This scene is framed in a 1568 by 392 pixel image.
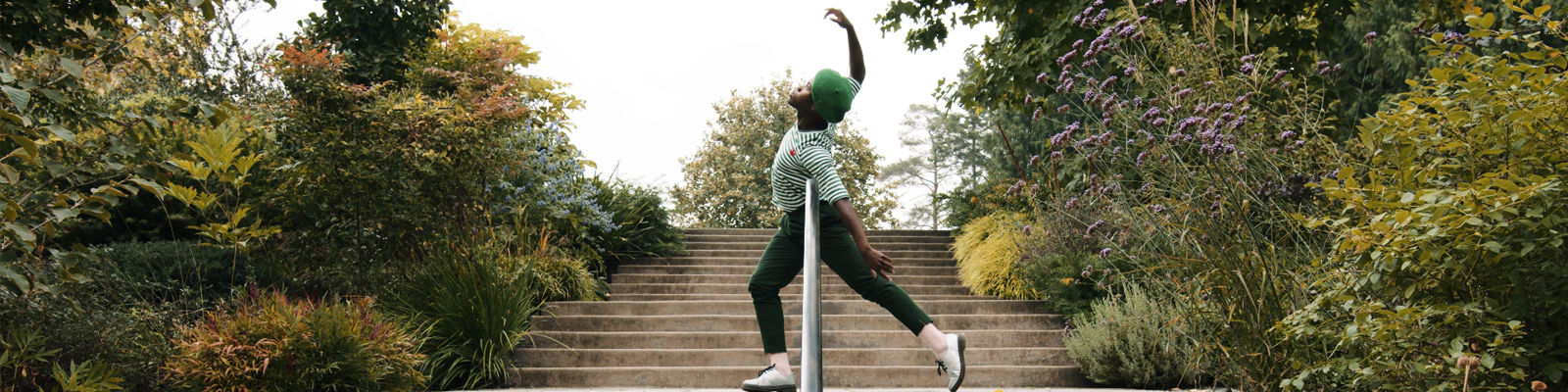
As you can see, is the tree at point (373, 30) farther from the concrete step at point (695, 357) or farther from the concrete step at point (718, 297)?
the concrete step at point (695, 357)

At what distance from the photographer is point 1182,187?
379 centimetres

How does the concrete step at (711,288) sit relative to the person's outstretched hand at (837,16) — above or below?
below

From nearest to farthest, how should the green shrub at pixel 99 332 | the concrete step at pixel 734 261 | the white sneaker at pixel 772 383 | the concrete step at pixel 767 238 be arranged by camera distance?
the white sneaker at pixel 772 383
the green shrub at pixel 99 332
the concrete step at pixel 734 261
the concrete step at pixel 767 238

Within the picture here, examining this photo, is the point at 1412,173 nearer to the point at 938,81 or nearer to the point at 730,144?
the point at 938,81

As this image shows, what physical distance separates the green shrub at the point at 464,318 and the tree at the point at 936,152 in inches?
1112

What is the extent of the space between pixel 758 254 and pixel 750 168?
488 inches

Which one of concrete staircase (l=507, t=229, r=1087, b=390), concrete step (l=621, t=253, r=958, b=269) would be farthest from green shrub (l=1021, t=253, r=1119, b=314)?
concrete step (l=621, t=253, r=958, b=269)

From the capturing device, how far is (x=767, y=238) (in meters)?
12.6

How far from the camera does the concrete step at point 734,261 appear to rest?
10.7 m

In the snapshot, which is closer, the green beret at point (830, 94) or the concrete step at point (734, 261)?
the green beret at point (830, 94)

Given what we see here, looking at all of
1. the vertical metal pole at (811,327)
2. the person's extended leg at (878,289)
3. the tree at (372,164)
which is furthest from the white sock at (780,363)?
the tree at (372,164)

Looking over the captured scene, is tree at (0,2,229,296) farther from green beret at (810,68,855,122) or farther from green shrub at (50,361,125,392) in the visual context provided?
green beret at (810,68,855,122)

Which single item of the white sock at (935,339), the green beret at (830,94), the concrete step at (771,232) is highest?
the green beret at (830,94)

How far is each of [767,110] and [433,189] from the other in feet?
58.7
